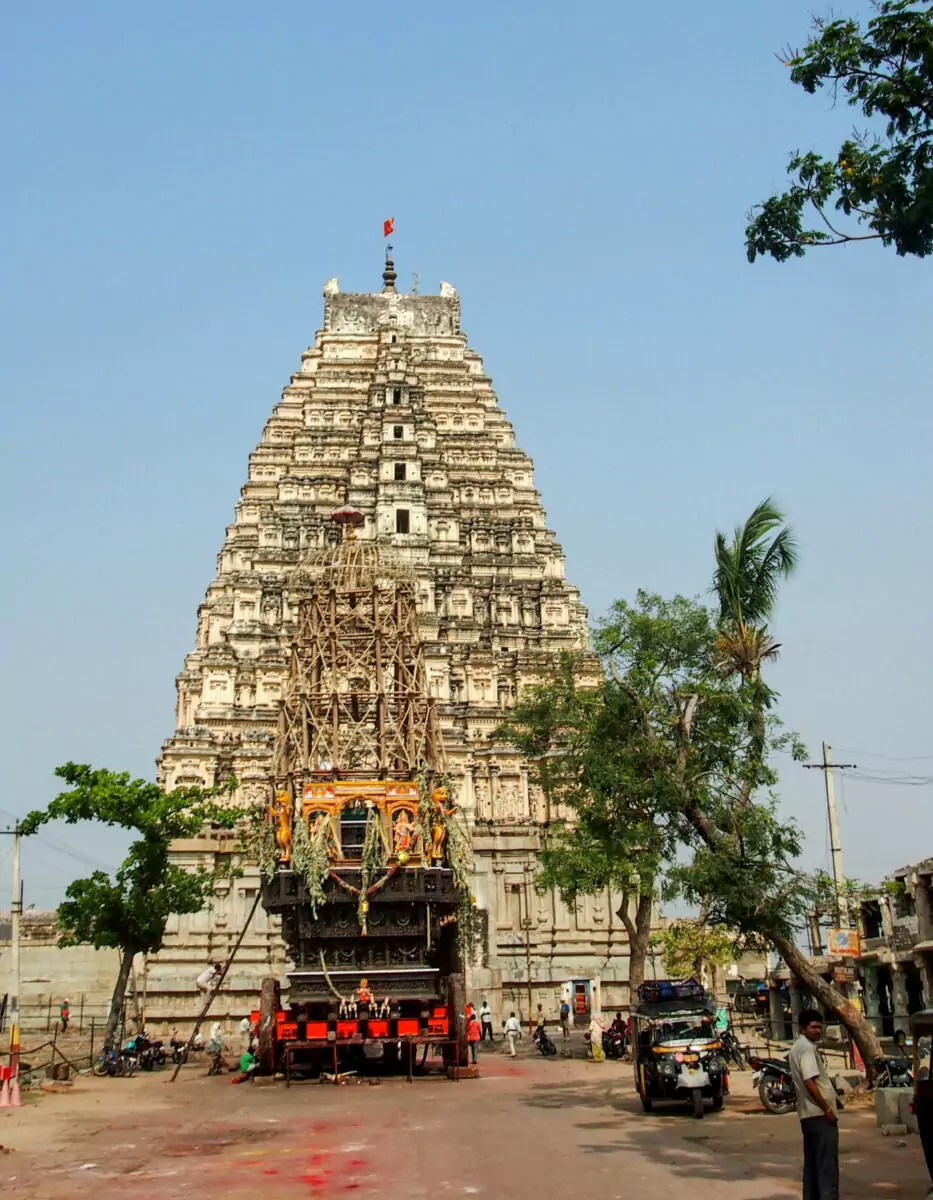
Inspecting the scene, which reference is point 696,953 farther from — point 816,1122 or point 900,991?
point 816,1122

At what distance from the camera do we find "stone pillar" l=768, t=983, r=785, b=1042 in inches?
1839

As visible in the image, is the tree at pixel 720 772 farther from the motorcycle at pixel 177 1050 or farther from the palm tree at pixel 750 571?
the motorcycle at pixel 177 1050

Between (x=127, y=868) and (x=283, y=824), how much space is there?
27.8ft

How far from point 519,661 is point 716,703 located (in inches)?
1259

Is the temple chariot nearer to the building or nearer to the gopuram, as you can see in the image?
the gopuram

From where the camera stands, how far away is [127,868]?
36125 mm

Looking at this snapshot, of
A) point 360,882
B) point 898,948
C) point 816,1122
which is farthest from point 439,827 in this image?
point 816,1122

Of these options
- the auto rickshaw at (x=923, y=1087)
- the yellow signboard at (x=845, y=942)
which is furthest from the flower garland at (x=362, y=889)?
the auto rickshaw at (x=923, y=1087)

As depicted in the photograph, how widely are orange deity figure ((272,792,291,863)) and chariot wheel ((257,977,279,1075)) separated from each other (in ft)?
9.53

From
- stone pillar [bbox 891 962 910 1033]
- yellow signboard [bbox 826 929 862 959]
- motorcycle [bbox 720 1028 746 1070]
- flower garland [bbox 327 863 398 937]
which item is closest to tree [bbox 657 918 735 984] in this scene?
stone pillar [bbox 891 962 910 1033]

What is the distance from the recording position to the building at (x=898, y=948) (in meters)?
32.4

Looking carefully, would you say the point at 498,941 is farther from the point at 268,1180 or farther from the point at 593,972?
the point at 268,1180

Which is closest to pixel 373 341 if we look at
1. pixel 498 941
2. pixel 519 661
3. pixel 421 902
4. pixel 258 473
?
pixel 258 473

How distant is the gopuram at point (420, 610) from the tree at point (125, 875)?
26.8 feet
